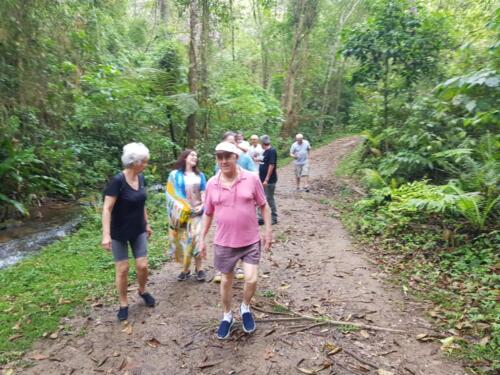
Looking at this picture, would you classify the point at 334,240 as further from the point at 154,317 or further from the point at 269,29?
the point at 269,29

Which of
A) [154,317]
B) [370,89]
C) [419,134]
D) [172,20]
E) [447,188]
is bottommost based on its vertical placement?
[154,317]

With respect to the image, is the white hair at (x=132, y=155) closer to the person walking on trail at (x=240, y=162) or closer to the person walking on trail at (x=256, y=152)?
the person walking on trail at (x=240, y=162)

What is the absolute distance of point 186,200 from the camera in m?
4.78

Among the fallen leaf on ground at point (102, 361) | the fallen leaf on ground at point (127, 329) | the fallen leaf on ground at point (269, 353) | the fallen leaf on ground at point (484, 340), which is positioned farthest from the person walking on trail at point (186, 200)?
the fallen leaf on ground at point (484, 340)

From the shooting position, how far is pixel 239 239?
11.5 ft

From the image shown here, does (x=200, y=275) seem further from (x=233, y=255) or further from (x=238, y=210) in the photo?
(x=238, y=210)

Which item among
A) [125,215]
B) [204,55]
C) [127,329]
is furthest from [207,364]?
[204,55]

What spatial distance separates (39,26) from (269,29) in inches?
751

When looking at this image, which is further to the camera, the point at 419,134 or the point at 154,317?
the point at 419,134

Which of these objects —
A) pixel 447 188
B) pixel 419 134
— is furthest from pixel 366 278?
pixel 419 134

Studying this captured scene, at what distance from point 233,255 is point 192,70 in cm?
989

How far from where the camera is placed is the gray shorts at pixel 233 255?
3578mm

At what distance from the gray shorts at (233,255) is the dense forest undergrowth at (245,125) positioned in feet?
7.16

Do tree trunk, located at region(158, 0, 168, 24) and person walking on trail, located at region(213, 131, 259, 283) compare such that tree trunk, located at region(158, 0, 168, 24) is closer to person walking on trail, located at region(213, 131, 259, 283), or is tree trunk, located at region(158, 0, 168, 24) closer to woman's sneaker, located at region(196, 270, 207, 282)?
person walking on trail, located at region(213, 131, 259, 283)
